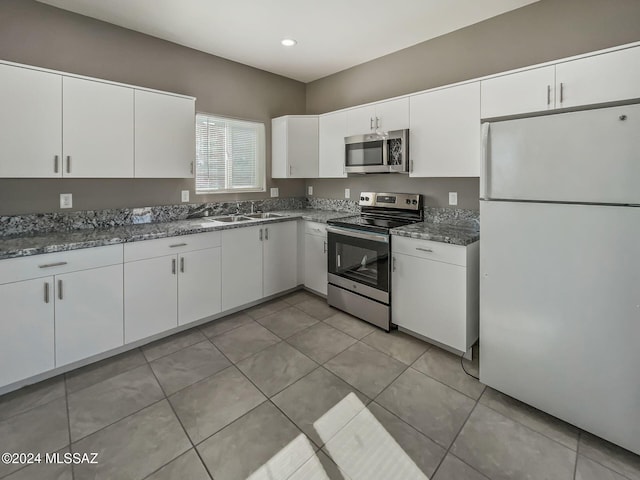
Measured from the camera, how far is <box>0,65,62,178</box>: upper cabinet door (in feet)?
7.02

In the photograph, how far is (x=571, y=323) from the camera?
1.71 meters

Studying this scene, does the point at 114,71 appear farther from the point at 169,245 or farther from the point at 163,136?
the point at 169,245

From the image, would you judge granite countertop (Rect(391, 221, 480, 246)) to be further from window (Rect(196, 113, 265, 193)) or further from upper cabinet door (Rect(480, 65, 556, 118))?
window (Rect(196, 113, 265, 193))

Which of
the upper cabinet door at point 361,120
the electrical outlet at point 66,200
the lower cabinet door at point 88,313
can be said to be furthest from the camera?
the upper cabinet door at point 361,120

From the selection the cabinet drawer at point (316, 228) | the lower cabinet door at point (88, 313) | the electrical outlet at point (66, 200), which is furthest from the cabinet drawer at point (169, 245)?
the cabinet drawer at point (316, 228)

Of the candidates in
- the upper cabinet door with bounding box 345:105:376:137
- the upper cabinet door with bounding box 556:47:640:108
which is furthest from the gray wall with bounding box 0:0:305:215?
the upper cabinet door with bounding box 556:47:640:108

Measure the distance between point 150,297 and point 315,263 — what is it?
1691mm

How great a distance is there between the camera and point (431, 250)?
2533 mm

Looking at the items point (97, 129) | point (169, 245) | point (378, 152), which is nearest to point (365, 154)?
point (378, 152)

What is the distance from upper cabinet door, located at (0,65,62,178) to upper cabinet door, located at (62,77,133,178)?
0.06 meters

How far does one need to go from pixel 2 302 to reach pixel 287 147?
286 cm

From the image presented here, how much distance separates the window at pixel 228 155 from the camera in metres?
3.54

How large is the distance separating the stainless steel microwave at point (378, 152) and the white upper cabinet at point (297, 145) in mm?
538

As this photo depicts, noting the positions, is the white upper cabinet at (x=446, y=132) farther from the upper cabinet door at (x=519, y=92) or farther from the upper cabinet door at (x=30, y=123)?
the upper cabinet door at (x=30, y=123)
